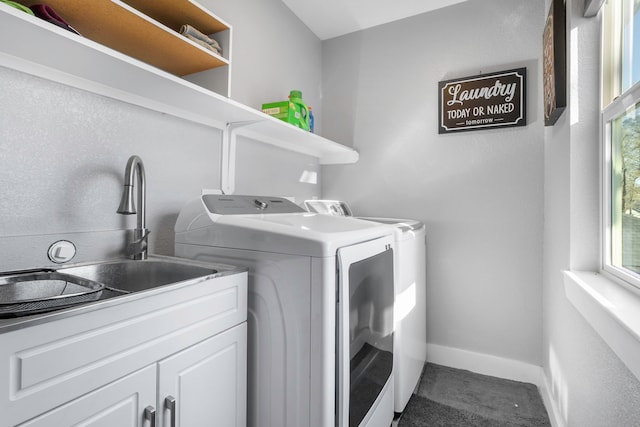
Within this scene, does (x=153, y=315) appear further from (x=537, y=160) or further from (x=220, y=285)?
(x=537, y=160)

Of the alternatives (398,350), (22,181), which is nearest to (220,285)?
(22,181)

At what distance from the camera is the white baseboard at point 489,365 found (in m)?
2.32

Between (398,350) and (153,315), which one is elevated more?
(153,315)

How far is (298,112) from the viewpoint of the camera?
226 centimetres

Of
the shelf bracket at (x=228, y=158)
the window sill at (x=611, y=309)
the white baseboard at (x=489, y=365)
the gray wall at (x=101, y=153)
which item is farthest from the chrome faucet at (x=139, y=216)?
the white baseboard at (x=489, y=365)

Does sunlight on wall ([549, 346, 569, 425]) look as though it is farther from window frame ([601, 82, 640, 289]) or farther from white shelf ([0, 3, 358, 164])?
white shelf ([0, 3, 358, 164])

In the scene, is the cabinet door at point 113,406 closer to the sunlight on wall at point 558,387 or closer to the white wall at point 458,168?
A: the sunlight on wall at point 558,387

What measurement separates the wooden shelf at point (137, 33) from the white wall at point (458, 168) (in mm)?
1621

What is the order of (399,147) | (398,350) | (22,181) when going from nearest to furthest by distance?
(22,181) → (398,350) → (399,147)

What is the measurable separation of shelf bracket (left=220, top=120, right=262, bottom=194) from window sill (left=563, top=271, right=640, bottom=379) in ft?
5.89

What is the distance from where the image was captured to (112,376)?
872mm

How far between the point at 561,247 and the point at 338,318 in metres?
1.32

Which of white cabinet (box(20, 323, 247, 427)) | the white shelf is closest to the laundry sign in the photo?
the white shelf

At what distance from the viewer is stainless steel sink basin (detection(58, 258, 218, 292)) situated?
135cm
